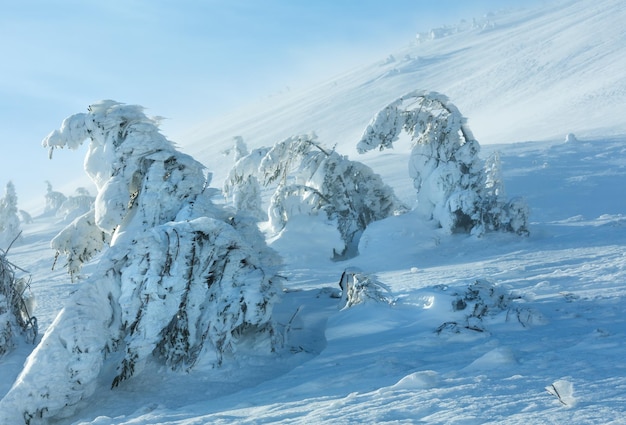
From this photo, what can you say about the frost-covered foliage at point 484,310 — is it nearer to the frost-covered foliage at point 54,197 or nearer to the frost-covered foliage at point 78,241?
the frost-covered foliage at point 78,241

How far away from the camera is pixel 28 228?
153ft

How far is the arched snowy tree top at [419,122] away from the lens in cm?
1579

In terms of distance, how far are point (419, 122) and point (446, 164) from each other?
1.42 metres

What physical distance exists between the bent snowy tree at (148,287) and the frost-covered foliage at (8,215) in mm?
33769

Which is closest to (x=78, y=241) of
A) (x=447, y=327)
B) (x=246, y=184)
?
(x=447, y=327)

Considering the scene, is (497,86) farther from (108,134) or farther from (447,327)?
(447,327)

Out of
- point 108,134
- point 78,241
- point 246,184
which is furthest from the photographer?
point 246,184

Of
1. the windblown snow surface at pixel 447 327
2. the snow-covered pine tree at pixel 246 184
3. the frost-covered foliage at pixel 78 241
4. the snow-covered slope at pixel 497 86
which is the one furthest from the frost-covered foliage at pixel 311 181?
the snow-covered slope at pixel 497 86

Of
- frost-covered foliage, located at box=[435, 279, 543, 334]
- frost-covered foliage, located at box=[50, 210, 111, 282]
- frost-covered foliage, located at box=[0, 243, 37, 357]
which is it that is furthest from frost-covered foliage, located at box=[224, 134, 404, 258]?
frost-covered foliage, located at box=[435, 279, 543, 334]

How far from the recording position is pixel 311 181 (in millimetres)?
17812

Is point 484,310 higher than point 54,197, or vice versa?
point 54,197

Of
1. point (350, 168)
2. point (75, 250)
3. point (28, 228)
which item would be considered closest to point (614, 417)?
point (75, 250)

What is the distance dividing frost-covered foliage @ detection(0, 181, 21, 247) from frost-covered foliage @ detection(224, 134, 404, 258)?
27.7m

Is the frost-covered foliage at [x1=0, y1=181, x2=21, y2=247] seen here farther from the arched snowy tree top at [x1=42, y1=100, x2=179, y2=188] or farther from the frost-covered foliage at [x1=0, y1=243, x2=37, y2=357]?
the frost-covered foliage at [x1=0, y1=243, x2=37, y2=357]
